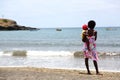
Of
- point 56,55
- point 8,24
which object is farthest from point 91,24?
point 8,24

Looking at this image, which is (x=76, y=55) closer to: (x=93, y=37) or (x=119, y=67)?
(x=119, y=67)

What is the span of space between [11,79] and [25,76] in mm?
756

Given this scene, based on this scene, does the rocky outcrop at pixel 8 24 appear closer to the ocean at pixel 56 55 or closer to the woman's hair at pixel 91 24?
the ocean at pixel 56 55

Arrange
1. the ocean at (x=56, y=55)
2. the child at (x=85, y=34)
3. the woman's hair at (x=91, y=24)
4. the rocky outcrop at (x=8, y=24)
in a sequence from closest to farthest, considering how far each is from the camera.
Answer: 1. the woman's hair at (x=91, y=24)
2. the child at (x=85, y=34)
3. the ocean at (x=56, y=55)
4. the rocky outcrop at (x=8, y=24)

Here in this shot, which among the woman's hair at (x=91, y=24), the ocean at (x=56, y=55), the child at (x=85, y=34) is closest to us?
the woman's hair at (x=91, y=24)

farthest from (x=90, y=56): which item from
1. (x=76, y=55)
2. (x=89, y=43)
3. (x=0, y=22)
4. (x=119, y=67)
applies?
(x=0, y=22)

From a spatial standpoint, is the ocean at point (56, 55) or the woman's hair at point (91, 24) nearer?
the woman's hair at point (91, 24)

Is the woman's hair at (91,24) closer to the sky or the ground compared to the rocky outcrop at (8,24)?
closer to the sky

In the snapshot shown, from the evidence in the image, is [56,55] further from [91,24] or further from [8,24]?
[8,24]

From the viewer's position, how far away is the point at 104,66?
1684 cm

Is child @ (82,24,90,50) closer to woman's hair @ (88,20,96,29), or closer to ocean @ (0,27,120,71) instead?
woman's hair @ (88,20,96,29)

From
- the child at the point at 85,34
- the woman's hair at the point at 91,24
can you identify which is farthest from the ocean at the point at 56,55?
the woman's hair at the point at 91,24

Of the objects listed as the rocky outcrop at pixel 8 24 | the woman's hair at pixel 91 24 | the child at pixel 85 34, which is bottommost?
the rocky outcrop at pixel 8 24

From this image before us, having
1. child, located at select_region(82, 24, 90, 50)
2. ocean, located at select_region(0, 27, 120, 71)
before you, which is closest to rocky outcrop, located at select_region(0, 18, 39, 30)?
ocean, located at select_region(0, 27, 120, 71)
